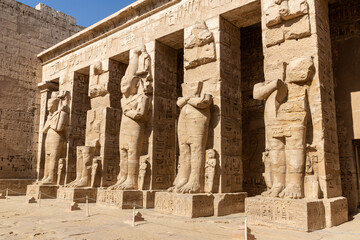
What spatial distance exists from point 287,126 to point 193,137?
1.88m

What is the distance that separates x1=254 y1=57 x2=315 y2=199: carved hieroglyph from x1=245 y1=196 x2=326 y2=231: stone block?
0.68ft

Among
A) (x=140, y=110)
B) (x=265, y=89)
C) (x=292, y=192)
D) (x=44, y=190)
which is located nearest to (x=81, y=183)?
(x=44, y=190)

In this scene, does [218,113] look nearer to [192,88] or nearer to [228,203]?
[192,88]

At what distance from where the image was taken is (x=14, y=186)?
1086cm

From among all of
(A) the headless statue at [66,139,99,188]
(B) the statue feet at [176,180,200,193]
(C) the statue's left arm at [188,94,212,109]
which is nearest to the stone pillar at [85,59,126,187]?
(A) the headless statue at [66,139,99,188]

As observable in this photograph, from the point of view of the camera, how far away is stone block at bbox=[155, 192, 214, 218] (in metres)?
5.58

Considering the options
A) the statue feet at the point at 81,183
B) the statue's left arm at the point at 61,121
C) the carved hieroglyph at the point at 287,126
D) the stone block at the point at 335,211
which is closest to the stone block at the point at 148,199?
the statue feet at the point at 81,183

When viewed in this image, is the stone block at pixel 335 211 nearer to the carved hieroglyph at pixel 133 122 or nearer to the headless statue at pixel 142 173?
the headless statue at pixel 142 173

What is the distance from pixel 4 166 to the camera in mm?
11102

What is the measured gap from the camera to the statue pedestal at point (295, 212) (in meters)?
4.37

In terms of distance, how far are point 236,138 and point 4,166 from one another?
8.58m

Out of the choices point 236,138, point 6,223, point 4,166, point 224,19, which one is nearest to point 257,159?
point 236,138

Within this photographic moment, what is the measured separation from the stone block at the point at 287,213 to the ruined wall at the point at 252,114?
3314mm

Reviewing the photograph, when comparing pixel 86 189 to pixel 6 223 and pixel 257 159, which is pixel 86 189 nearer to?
pixel 6 223
